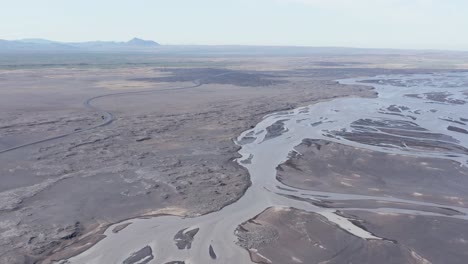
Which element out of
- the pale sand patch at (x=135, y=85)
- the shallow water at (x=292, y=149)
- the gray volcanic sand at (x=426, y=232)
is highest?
the gray volcanic sand at (x=426, y=232)

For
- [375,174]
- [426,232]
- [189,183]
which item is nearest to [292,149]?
[375,174]

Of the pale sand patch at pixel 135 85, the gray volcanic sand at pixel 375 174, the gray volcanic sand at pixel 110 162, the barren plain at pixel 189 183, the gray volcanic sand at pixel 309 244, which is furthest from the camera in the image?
the pale sand patch at pixel 135 85

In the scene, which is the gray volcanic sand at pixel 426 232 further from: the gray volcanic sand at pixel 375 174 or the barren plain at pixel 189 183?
the gray volcanic sand at pixel 375 174

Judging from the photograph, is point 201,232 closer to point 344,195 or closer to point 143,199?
point 143,199

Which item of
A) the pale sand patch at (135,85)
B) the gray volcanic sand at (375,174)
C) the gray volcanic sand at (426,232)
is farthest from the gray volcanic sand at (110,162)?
the pale sand patch at (135,85)

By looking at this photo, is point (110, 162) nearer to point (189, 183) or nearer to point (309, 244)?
point (189, 183)

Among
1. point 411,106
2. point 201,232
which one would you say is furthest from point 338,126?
point 201,232

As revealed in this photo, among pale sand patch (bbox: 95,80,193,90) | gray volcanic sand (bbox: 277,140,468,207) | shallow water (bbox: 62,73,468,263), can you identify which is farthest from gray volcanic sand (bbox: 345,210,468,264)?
pale sand patch (bbox: 95,80,193,90)
